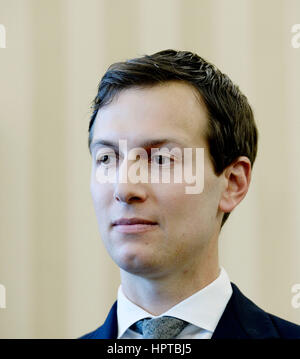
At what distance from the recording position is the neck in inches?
38.5

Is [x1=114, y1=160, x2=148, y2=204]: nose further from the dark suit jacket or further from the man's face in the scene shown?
the dark suit jacket

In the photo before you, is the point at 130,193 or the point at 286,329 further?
the point at 286,329

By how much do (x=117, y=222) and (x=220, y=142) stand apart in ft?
0.82

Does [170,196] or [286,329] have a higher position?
[170,196]

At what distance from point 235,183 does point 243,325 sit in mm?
266

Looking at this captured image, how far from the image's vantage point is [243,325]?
0.97 meters

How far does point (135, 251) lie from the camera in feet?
2.98

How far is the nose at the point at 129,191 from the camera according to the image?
35.4 inches

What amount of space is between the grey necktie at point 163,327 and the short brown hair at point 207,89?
0.28 m

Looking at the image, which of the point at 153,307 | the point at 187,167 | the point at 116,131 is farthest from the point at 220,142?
the point at 153,307

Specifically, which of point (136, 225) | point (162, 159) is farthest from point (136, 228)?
point (162, 159)

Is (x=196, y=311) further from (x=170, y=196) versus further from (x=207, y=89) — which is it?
(x=207, y=89)

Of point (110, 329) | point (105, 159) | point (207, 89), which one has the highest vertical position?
point (207, 89)

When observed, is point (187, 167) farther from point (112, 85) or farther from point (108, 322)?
point (108, 322)
